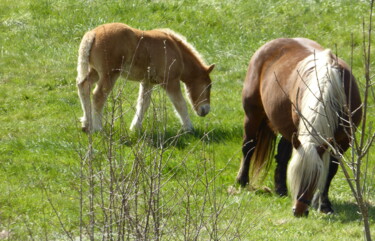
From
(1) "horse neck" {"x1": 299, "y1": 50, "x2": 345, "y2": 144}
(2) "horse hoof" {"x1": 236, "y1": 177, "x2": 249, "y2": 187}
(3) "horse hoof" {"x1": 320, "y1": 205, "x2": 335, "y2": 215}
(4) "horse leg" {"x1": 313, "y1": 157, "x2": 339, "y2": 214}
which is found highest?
(1) "horse neck" {"x1": 299, "y1": 50, "x2": 345, "y2": 144}

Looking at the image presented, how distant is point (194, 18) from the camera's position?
16438 mm

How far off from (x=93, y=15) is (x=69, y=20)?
512 mm

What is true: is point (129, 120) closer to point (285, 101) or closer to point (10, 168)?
point (10, 168)

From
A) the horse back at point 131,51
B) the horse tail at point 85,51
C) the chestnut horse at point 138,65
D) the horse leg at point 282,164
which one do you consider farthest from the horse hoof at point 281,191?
the horse tail at point 85,51

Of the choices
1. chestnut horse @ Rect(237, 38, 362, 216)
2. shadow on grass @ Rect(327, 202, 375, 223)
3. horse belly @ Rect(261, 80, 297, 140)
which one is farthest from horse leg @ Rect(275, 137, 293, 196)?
shadow on grass @ Rect(327, 202, 375, 223)

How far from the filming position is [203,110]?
11.6 m

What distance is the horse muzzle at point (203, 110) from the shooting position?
38.1ft

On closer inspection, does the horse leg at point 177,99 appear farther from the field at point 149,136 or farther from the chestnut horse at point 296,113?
the chestnut horse at point 296,113

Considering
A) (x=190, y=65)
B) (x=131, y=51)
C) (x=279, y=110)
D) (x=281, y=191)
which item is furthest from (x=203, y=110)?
(x=279, y=110)

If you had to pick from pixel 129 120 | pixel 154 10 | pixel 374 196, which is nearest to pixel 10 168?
pixel 129 120

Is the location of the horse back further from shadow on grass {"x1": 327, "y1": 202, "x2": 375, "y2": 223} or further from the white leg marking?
shadow on grass {"x1": 327, "y1": 202, "x2": 375, "y2": 223}

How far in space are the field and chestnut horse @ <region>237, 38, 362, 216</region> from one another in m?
0.40

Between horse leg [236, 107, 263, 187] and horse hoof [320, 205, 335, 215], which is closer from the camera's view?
→ horse hoof [320, 205, 335, 215]

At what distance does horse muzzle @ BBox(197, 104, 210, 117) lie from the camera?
38.1ft
